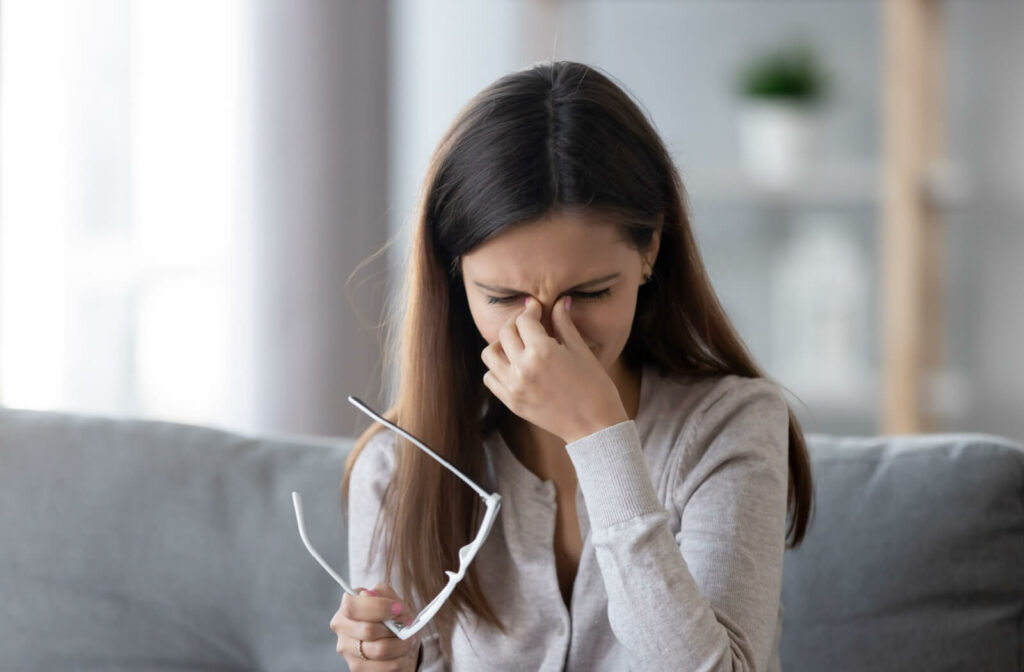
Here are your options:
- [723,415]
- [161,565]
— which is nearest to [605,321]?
[723,415]

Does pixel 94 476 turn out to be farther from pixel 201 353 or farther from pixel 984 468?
pixel 201 353

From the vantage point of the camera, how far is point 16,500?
1.51 metres

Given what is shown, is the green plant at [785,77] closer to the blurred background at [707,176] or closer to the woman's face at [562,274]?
the blurred background at [707,176]

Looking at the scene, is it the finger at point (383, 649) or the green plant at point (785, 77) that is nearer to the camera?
the finger at point (383, 649)

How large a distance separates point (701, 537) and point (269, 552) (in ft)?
1.86

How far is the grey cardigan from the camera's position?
3.60 feet

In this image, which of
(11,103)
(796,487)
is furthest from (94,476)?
(11,103)

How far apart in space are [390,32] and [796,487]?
134 centimetres

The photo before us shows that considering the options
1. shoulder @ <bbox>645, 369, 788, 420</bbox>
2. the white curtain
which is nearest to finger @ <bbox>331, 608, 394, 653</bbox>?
shoulder @ <bbox>645, 369, 788, 420</bbox>

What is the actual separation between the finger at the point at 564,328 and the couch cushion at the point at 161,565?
47 centimetres

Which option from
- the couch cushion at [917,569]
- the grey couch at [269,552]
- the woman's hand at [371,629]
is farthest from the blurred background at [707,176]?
the woman's hand at [371,629]

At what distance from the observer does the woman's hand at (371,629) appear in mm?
1132

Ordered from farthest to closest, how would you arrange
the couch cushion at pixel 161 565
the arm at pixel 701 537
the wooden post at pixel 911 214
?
the wooden post at pixel 911 214 < the couch cushion at pixel 161 565 < the arm at pixel 701 537

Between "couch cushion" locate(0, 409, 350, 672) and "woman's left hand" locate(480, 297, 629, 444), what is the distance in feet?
1.42
